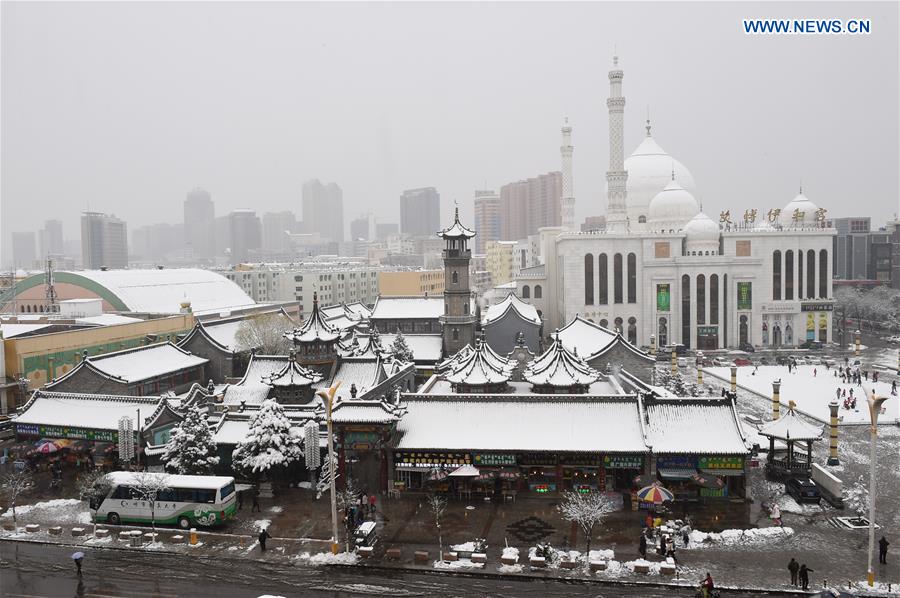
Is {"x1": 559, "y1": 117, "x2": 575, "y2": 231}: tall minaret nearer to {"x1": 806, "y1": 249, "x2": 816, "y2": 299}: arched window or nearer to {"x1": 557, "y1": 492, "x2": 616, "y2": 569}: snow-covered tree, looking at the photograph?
{"x1": 806, "y1": 249, "x2": 816, "y2": 299}: arched window

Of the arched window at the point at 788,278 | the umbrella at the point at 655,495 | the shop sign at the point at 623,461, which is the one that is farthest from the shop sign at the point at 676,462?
the arched window at the point at 788,278

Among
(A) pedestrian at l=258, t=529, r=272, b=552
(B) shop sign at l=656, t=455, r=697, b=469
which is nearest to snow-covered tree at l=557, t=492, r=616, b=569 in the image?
(B) shop sign at l=656, t=455, r=697, b=469

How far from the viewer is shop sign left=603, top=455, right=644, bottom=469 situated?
31172 mm

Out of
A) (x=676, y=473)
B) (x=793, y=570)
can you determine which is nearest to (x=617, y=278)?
(x=676, y=473)

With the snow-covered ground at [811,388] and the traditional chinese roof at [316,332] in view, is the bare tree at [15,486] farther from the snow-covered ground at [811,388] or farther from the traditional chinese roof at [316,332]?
the snow-covered ground at [811,388]

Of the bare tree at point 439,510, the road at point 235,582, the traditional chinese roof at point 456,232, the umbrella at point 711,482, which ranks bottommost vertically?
the road at point 235,582

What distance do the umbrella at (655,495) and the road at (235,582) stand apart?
201 inches

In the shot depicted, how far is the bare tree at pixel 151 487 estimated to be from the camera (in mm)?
29062

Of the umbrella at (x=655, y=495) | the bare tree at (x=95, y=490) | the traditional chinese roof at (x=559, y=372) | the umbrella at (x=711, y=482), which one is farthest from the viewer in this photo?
the traditional chinese roof at (x=559, y=372)

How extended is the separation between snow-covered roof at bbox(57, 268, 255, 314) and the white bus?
2148 inches

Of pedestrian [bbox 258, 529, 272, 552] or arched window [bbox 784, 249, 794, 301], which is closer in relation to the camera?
pedestrian [bbox 258, 529, 272, 552]

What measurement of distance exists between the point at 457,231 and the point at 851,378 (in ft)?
114

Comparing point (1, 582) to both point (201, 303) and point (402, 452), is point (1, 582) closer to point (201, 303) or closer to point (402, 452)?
point (402, 452)

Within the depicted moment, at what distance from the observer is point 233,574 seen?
25.3m
